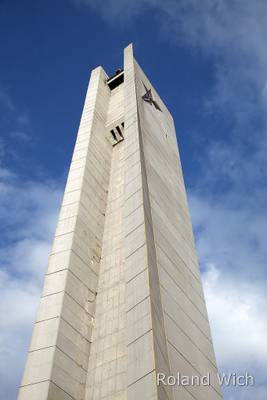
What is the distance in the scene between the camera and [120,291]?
58.6ft

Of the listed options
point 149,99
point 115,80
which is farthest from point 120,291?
point 115,80

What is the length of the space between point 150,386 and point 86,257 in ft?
31.1

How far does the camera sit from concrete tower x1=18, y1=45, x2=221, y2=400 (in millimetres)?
13312

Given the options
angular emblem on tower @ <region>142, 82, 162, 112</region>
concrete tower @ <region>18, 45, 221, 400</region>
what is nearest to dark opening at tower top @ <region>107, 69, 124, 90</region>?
angular emblem on tower @ <region>142, 82, 162, 112</region>

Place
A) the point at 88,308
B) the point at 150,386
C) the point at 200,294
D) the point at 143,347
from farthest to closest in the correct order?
1. the point at 200,294
2. the point at 88,308
3. the point at 143,347
4. the point at 150,386

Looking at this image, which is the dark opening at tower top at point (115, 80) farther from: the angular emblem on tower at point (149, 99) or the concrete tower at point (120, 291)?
the concrete tower at point (120, 291)

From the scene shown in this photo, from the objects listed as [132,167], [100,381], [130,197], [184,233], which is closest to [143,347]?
[100,381]

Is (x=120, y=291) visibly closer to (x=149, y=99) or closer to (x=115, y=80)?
(x=149, y=99)

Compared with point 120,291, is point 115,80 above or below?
above

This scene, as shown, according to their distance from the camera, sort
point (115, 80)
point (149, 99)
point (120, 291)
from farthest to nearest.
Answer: point (115, 80), point (149, 99), point (120, 291)

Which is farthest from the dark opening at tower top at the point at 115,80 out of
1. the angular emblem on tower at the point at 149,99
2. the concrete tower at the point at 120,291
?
the concrete tower at the point at 120,291

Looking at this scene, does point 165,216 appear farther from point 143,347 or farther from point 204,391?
point 143,347

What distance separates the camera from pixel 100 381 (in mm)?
14852

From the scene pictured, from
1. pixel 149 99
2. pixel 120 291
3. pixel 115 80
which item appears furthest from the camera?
pixel 115 80
